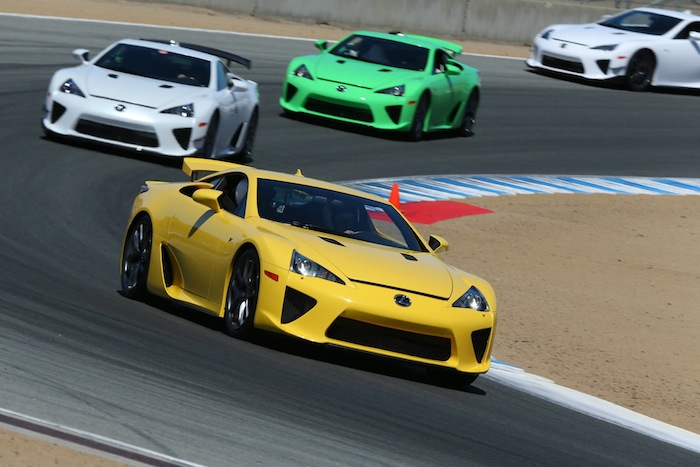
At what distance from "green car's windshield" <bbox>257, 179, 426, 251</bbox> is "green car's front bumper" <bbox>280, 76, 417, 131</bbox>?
33.4 ft

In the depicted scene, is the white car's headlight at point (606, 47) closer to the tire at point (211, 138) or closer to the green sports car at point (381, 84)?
the green sports car at point (381, 84)

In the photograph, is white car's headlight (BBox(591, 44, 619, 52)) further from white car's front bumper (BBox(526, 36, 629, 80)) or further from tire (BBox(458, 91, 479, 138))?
tire (BBox(458, 91, 479, 138))

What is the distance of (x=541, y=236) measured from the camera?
15859 millimetres

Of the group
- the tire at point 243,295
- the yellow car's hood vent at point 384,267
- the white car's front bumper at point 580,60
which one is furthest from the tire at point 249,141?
the white car's front bumper at point 580,60

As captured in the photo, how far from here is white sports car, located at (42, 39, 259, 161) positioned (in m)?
16.0

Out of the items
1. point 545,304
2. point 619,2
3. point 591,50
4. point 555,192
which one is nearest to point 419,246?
point 545,304

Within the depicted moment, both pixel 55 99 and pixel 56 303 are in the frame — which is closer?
pixel 56 303

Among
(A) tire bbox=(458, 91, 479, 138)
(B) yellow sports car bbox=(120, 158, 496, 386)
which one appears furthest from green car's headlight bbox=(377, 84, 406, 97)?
(B) yellow sports car bbox=(120, 158, 496, 386)

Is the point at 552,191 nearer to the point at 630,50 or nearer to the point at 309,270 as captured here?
the point at 630,50

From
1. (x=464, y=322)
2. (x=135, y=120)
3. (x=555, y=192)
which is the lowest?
(x=555, y=192)

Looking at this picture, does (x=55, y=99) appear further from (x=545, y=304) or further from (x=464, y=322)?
(x=464, y=322)

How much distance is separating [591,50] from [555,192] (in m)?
8.27

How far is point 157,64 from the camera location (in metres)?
17.1

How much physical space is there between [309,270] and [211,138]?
26.9 feet
